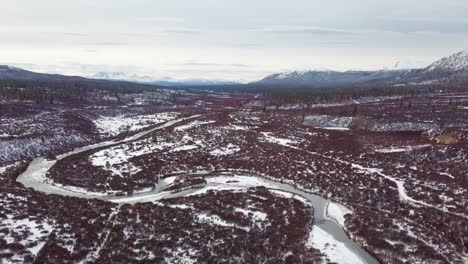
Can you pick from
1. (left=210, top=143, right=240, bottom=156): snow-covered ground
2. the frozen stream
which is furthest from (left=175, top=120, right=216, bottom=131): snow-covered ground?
the frozen stream

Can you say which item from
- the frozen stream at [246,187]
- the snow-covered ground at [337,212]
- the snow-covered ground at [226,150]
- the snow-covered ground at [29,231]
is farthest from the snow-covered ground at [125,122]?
the snow-covered ground at [337,212]

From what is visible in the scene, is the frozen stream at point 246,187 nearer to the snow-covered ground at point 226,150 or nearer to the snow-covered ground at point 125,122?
the snow-covered ground at point 226,150

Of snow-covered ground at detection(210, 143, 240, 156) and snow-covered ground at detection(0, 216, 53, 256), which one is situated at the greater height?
snow-covered ground at detection(0, 216, 53, 256)

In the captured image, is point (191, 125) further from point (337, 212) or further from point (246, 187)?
point (337, 212)

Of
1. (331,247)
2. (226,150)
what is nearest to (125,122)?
(226,150)

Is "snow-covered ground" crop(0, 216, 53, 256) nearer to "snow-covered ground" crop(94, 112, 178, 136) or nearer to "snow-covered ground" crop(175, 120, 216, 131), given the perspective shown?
"snow-covered ground" crop(94, 112, 178, 136)

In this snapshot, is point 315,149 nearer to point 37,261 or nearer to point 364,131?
point 364,131
